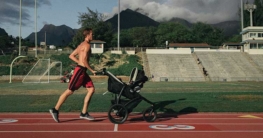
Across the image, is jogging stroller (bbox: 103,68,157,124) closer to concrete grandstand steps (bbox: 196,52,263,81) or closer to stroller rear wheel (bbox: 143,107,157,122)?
stroller rear wheel (bbox: 143,107,157,122)

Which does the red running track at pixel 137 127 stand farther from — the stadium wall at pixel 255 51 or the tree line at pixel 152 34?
the tree line at pixel 152 34

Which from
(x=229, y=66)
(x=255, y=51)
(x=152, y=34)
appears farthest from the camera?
(x=152, y=34)

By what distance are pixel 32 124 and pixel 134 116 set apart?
2854mm

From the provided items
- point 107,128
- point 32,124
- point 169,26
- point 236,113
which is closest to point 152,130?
point 107,128

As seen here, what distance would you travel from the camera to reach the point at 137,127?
22.0 feet

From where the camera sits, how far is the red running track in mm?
5918

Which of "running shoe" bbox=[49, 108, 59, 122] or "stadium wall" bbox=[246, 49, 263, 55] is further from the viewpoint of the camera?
"stadium wall" bbox=[246, 49, 263, 55]

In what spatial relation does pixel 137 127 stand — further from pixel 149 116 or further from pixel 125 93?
pixel 125 93

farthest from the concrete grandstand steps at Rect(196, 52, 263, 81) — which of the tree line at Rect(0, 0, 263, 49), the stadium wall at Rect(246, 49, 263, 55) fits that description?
the tree line at Rect(0, 0, 263, 49)

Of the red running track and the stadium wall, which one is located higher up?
the stadium wall

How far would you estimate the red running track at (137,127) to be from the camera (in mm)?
5918

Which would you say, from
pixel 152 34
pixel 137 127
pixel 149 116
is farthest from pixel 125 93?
pixel 152 34

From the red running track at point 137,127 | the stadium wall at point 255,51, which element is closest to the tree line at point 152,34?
the stadium wall at point 255,51

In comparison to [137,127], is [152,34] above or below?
above
